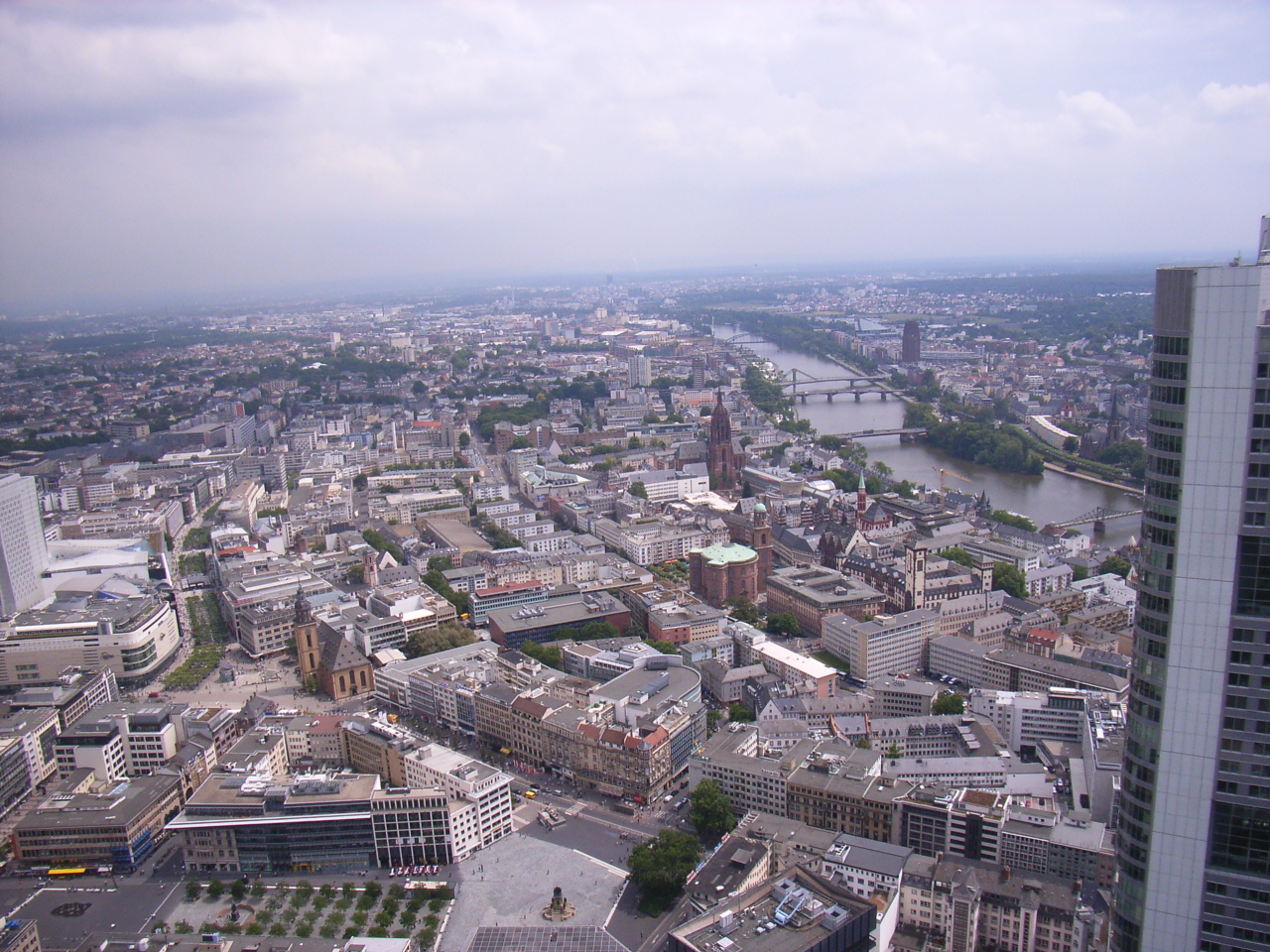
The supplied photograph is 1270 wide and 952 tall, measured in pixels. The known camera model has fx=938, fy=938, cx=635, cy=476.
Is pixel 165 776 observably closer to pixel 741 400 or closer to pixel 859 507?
pixel 859 507

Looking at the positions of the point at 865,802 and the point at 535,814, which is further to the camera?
the point at 535,814

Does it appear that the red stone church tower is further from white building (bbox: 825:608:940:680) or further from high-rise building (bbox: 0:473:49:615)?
high-rise building (bbox: 0:473:49:615)

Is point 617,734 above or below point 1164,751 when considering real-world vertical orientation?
below

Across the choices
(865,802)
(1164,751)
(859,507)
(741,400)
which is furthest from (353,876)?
(741,400)

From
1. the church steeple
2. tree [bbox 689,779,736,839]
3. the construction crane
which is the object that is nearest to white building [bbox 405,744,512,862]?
tree [bbox 689,779,736,839]

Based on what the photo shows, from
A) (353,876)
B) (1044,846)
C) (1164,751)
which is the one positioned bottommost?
(353,876)

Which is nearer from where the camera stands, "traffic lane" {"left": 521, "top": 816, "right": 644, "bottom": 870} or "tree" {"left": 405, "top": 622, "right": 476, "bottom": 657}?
"traffic lane" {"left": 521, "top": 816, "right": 644, "bottom": 870}

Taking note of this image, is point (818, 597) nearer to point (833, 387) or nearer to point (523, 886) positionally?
point (523, 886)

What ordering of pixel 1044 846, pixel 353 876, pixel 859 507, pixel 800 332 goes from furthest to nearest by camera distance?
pixel 800 332 < pixel 859 507 < pixel 353 876 < pixel 1044 846

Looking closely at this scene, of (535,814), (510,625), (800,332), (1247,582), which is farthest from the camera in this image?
(800,332)
